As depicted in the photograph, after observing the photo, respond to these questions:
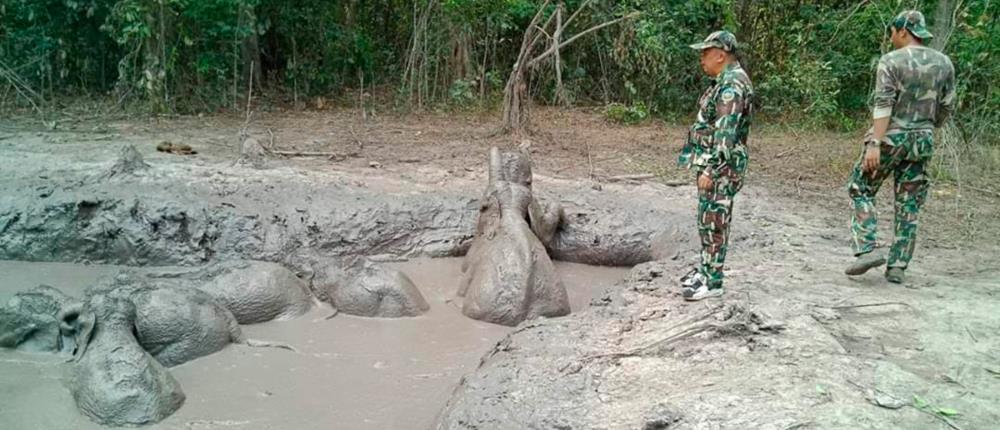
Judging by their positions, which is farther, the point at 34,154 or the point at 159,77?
the point at 159,77

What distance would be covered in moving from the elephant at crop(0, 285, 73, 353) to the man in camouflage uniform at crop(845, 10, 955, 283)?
4982mm

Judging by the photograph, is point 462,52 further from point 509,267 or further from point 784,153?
point 509,267

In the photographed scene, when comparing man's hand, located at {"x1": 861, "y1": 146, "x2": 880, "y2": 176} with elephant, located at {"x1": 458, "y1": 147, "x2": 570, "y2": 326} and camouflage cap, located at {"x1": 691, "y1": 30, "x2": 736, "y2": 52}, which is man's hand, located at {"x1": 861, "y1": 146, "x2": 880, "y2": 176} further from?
elephant, located at {"x1": 458, "y1": 147, "x2": 570, "y2": 326}

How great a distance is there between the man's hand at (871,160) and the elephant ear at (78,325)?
469 centimetres

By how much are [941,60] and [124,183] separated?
20.9ft

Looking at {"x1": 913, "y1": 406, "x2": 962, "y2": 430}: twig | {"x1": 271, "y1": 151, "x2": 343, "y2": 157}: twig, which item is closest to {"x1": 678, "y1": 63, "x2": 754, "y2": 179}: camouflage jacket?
{"x1": 913, "y1": 406, "x2": 962, "y2": 430}: twig

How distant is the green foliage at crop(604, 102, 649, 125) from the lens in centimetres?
1197

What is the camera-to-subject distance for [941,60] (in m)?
4.82

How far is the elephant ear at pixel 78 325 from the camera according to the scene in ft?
14.8

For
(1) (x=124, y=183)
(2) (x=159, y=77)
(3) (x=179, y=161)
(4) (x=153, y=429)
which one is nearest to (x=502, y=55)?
(2) (x=159, y=77)

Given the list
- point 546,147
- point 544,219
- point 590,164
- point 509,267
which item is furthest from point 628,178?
point 509,267

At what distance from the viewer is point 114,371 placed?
425cm

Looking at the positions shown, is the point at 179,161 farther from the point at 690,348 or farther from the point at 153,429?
the point at 690,348

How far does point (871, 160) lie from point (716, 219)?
1054mm
